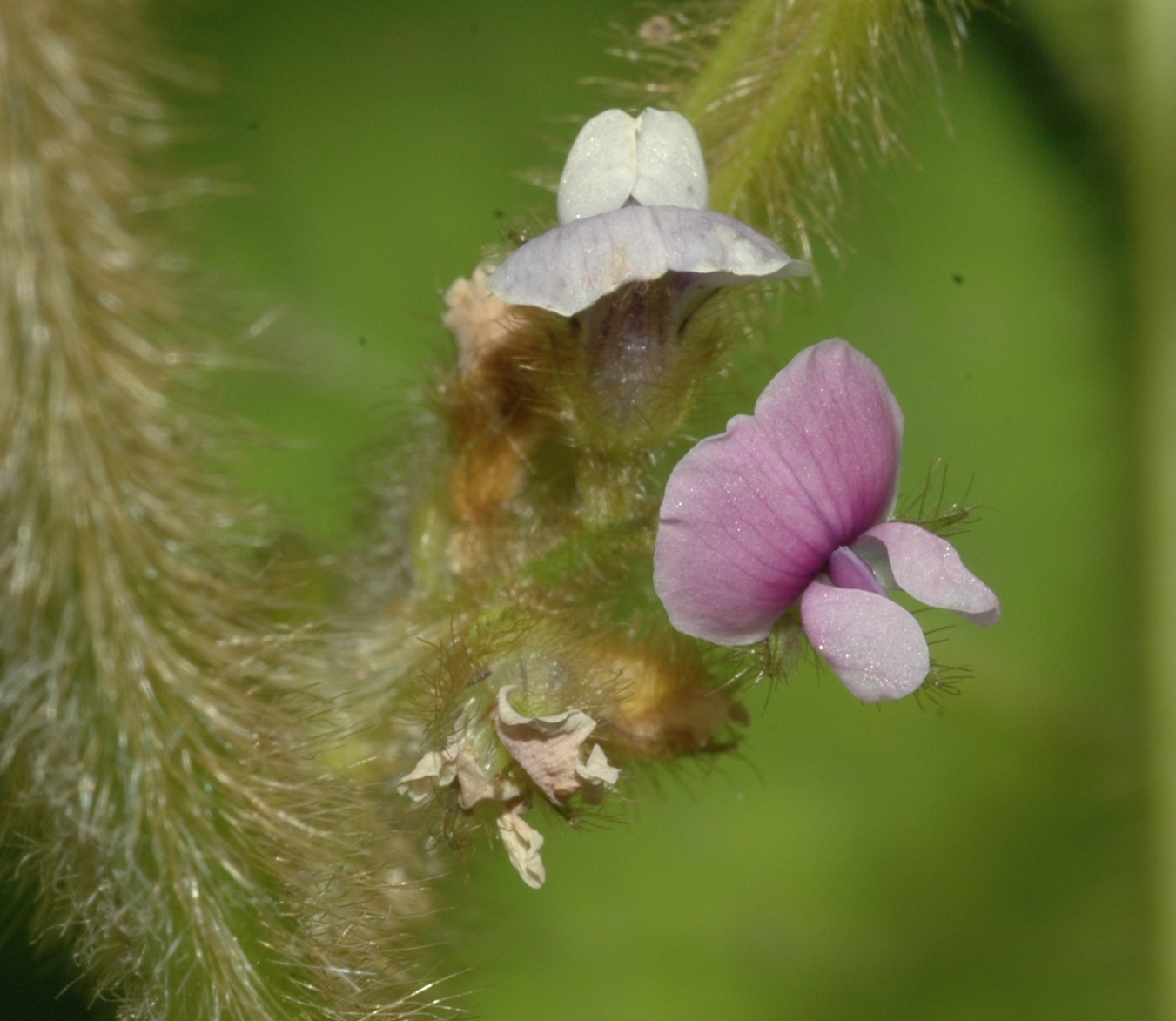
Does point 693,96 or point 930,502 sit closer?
point 693,96

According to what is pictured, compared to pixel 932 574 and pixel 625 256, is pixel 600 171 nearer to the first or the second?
pixel 625 256

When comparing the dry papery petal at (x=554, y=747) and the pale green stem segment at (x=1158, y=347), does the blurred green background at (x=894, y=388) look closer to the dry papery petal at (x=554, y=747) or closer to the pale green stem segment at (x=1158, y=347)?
the pale green stem segment at (x=1158, y=347)

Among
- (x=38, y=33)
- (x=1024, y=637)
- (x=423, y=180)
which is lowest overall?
(x=1024, y=637)

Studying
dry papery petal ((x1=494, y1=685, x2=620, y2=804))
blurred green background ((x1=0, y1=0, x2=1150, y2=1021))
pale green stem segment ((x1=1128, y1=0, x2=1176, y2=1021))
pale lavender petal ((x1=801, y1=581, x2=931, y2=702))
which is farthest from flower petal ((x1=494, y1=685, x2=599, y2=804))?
pale green stem segment ((x1=1128, y1=0, x2=1176, y2=1021))

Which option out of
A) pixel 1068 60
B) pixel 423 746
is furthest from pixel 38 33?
pixel 1068 60

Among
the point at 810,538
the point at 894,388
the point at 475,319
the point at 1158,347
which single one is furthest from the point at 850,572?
the point at 1158,347

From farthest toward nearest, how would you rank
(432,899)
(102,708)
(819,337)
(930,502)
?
(819,337) → (930,502) → (432,899) → (102,708)

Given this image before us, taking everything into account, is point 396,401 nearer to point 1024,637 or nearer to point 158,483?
point 158,483
